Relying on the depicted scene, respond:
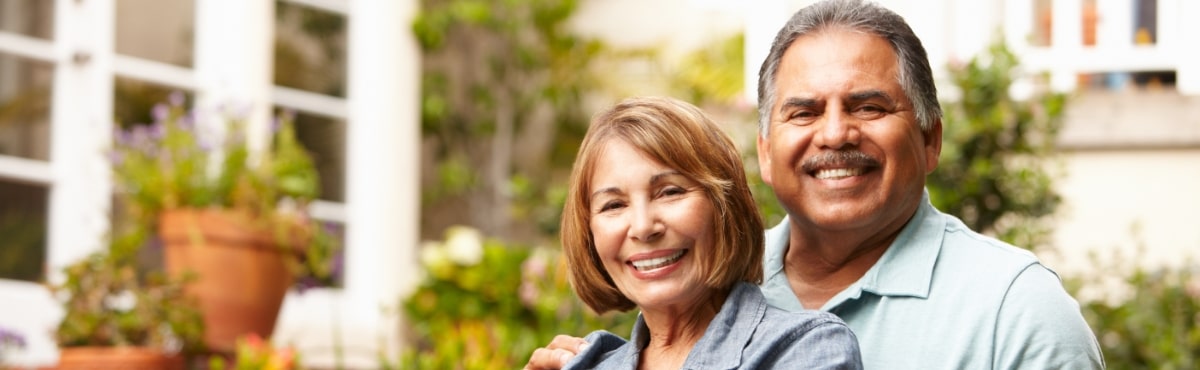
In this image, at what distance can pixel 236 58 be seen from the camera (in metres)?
6.26

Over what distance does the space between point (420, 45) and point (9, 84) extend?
2333mm

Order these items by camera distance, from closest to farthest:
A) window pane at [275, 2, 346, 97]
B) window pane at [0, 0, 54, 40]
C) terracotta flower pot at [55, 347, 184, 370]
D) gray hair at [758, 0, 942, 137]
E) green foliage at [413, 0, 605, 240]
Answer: gray hair at [758, 0, 942, 137]
terracotta flower pot at [55, 347, 184, 370]
window pane at [0, 0, 54, 40]
window pane at [275, 2, 346, 97]
green foliage at [413, 0, 605, 240]

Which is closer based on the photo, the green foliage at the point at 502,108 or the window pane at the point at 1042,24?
the window pane at the point at 1042,24

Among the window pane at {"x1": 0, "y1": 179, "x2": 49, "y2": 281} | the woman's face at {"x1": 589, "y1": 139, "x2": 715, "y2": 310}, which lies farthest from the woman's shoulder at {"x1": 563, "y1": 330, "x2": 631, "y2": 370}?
the window pane at {"x1": 0, "y1": 179, "x2": 49, "y2": 281}

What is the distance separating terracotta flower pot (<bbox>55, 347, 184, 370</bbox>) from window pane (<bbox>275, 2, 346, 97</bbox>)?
197 cm

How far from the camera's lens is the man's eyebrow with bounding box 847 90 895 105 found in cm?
217

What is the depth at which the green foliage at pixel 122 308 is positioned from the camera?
4.97 meters

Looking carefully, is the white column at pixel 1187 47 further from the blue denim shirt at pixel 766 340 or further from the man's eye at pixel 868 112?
the blue denim shirt at pixel 766 340

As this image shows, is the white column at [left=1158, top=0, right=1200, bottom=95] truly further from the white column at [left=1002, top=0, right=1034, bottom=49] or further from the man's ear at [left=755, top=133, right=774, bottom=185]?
the man's ear at [left=755, top=133, right=774, bottom=185]

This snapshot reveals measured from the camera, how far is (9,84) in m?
5.45

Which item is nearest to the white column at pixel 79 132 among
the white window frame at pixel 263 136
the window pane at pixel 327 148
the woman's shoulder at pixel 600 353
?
the white window frame at pixel 263 136

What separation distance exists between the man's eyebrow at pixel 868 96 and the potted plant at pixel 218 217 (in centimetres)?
346

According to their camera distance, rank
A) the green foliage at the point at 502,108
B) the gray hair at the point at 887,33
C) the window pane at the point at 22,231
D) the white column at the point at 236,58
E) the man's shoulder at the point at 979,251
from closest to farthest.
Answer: the man's shoulder at the point at 979,251 → the gray hair at the point at 887,33 → the window pane at the point at 22,231 → the white column at the point at 236,58 → the green foliage at the point at 502,108

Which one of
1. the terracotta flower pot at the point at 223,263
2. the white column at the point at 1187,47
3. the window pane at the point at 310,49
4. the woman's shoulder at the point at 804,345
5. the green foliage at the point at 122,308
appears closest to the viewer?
the woman's shoulder at the point at 804,345
